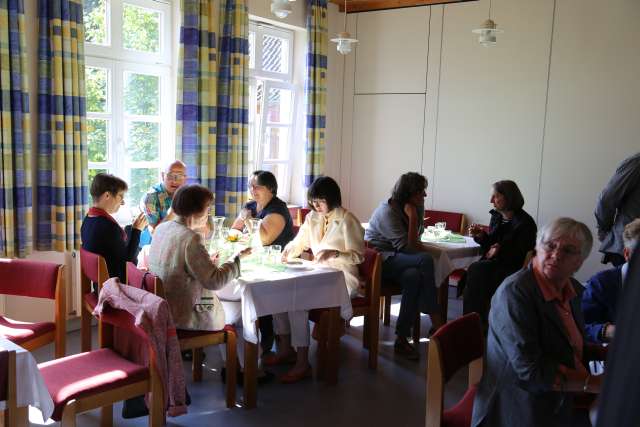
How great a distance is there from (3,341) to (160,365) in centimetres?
65

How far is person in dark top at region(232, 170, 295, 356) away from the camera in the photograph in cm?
428

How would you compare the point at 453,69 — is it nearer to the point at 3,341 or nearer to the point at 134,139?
the point at 134,139

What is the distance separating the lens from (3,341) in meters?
2.41

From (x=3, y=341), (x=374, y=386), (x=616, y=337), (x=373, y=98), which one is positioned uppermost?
(x=373, y=98)

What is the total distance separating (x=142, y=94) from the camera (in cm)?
545

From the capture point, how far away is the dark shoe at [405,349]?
4.52 meters

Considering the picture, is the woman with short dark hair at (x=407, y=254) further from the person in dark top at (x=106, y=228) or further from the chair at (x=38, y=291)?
the chair at (x=38, y=291)

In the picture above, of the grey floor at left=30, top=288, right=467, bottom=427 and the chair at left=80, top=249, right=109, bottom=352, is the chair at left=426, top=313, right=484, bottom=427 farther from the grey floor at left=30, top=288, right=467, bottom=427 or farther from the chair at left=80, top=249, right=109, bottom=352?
the chair at left=80, top=249, right=109, bottom=352

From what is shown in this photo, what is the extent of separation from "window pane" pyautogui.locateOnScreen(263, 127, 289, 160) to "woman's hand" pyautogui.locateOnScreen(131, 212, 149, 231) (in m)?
2.59

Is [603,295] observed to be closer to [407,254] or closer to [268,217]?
[407,254]

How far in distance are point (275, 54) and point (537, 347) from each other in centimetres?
526

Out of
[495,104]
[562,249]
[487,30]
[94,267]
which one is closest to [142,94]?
[94,267]

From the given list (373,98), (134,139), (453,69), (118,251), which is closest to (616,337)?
(118,251)

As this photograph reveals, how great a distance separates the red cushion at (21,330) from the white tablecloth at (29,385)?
3.39 ft
